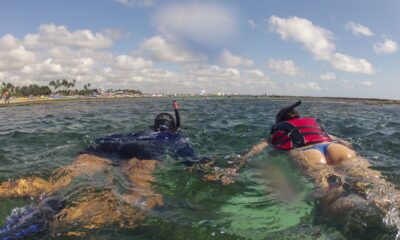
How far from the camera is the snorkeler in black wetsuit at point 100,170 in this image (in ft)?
15.7

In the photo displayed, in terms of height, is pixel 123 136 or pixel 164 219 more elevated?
pixel 123 136

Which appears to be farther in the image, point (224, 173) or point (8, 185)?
point (224, 173)

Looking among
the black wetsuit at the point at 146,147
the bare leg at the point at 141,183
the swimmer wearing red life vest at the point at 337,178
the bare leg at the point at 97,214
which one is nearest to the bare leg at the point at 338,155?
the swimmer wearing red life vest at the point at 337,178

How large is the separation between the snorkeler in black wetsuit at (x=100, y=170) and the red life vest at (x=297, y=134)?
72.6 inches

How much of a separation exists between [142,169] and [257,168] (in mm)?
2513

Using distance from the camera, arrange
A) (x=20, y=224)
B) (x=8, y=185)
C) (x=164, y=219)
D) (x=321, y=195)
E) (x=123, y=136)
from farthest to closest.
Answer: (x=123, y=136) → (x=8, y=185) → (x=321, y=195) → (x=164, y=219) → (x=20, y=224)

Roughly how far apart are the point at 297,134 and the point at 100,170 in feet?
13.1

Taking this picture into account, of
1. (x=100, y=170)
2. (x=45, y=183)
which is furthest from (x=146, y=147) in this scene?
(x=45, y=183)

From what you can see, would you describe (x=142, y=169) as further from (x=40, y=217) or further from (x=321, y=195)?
(x=321, y=195)

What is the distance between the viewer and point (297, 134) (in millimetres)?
7531

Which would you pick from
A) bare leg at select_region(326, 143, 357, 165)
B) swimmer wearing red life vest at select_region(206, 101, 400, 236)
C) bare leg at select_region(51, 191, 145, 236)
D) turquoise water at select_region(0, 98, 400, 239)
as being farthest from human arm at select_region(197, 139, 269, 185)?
bare leg at select_region(51, 191, 145, 236)

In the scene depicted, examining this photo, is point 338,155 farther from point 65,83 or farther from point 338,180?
point 65,83

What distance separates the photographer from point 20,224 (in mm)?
4535

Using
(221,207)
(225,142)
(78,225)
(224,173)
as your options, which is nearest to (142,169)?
(224,173)
